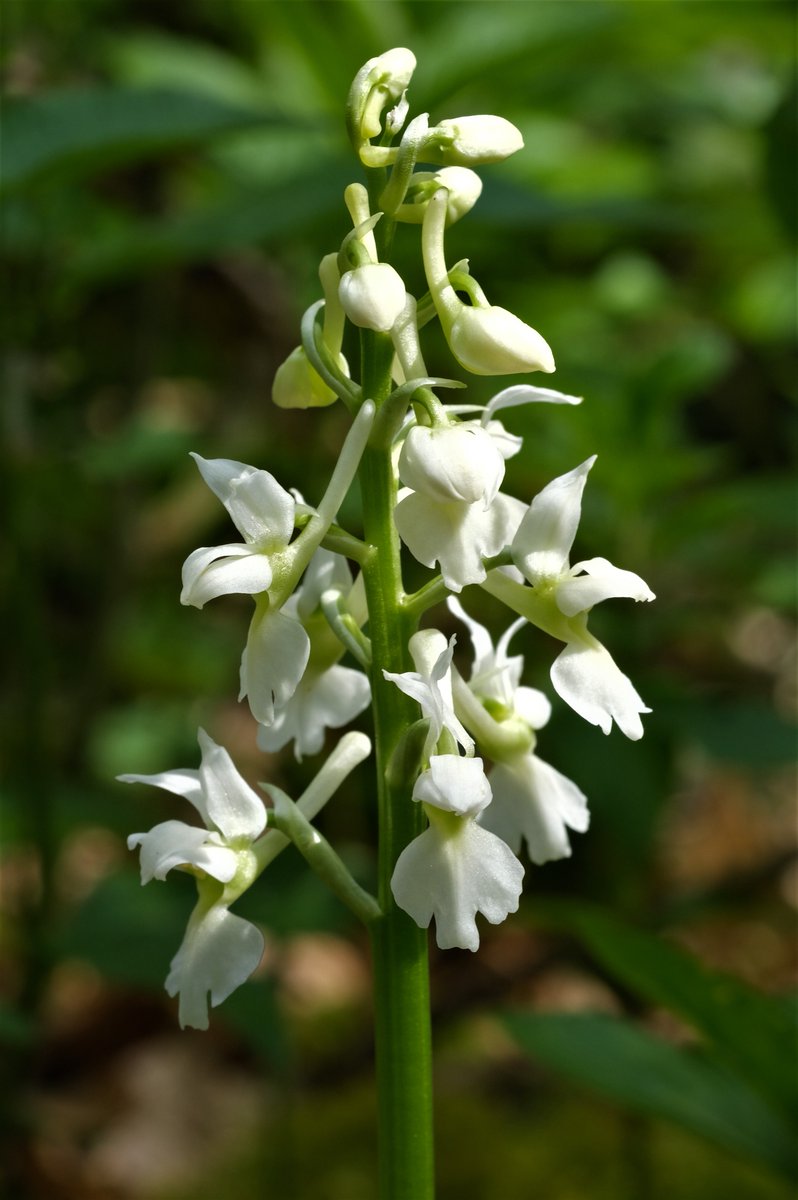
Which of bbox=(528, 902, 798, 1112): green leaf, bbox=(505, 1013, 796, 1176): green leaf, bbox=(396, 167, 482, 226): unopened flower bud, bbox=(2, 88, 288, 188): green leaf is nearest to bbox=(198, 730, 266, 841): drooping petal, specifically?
bbox=(396, 167, 482, 226): unopened flower bud

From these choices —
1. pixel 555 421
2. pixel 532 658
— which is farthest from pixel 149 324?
pixel 532 658

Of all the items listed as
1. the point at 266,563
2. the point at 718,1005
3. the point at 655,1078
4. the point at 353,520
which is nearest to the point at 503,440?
the point at 266,563

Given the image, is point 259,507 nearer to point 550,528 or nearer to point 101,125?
point 550,528

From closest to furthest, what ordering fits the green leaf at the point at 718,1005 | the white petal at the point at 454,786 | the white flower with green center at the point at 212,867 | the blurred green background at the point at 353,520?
the white petal at the point at 454,786 → the white flower with green center at the point at 212,867 → the green leaf at the point at 718,1005 → the blurred green background at the point at 353,520

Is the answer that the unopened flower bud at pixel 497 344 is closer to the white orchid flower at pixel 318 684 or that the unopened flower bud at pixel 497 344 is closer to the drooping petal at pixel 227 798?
the white orchid flower at pixel 318 684

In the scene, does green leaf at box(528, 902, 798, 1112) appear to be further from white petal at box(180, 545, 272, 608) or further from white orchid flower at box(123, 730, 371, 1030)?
white petal at box(180, 545, 272, 608)

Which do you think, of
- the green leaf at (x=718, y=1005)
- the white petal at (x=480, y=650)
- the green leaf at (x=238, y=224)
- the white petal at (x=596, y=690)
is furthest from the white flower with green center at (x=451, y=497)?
the green leaf at (x=238, y=224)
